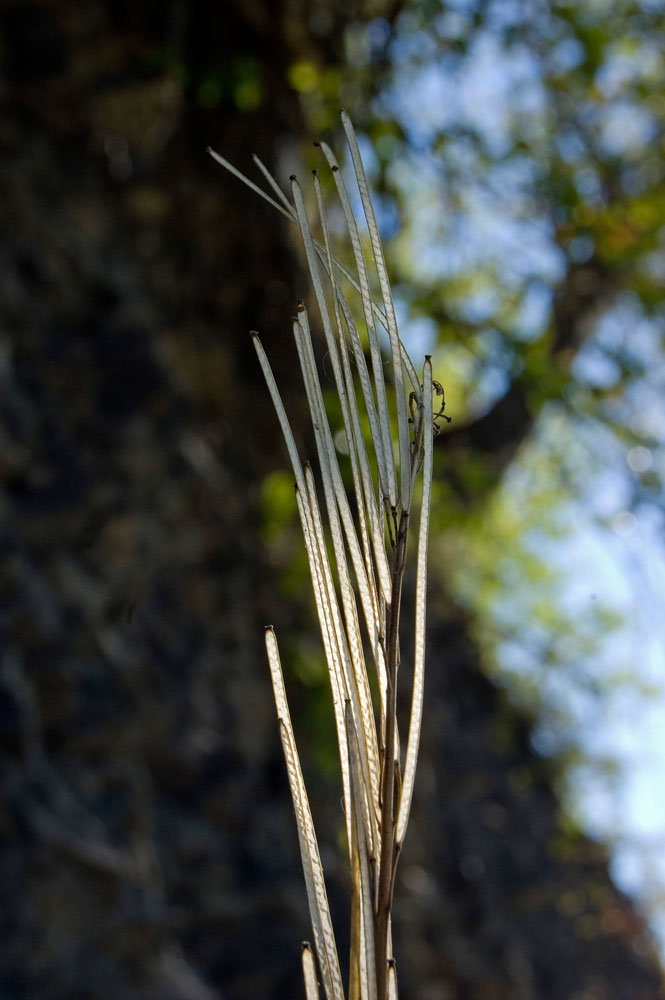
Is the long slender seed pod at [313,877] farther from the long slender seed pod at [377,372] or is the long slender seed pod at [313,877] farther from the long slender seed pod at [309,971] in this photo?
the long slender seed pod at [377,372]

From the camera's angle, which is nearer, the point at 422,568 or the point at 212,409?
the point at 422,568

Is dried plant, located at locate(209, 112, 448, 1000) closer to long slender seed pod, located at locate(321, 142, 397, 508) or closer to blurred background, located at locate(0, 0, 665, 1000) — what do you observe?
long slender seed pod, located at locate(321, 142, 397, 508)

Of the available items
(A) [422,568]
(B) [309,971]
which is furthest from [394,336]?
(B) [309,971]

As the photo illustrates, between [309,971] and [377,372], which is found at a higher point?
[377,372]

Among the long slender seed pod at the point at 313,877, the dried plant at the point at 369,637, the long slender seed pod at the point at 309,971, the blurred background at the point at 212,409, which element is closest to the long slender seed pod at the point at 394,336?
the dried plant at the point at 369,637

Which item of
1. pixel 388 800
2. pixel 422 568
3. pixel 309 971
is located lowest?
pixel 309 971

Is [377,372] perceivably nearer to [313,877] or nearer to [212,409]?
[313,877]

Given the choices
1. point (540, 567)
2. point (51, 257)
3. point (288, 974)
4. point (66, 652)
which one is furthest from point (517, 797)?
point (51, 257)

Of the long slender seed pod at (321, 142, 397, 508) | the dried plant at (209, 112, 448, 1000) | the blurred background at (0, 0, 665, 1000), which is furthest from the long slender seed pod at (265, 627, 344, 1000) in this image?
the blurred background at (0, 0, 665, 1000)
